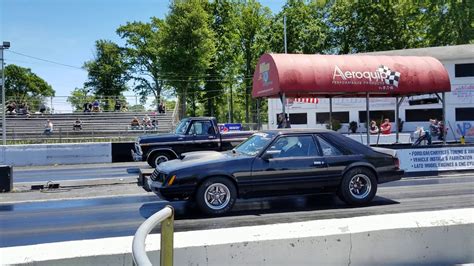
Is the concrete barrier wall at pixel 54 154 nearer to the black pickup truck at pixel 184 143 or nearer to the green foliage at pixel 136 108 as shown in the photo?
the black pickup truck at pixel 184 143

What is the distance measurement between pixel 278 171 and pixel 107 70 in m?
64.1

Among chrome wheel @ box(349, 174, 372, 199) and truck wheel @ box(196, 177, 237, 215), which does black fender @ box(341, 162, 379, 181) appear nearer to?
chrome wheel @ box(349, 174, 372, 199)

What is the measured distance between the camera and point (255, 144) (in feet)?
28.7

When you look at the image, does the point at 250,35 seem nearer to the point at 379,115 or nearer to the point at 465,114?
the point at 379,115

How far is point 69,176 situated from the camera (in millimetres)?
14781

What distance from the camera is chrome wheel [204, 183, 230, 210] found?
313 inches

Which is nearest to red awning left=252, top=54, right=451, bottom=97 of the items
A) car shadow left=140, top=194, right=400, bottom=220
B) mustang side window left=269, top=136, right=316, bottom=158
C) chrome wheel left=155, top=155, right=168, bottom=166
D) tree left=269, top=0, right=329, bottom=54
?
chrome wheel left=155, top=155, right=168, bottom=166

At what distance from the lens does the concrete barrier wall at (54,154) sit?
1984 cm

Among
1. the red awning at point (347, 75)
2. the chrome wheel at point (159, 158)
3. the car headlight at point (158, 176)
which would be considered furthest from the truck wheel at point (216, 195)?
the chrome wheel at point (159, 158)

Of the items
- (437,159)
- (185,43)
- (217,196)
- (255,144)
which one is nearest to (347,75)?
(437,159)

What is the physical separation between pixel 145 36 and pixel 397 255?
68.8 meters

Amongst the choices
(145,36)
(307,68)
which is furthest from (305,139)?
(145,36)

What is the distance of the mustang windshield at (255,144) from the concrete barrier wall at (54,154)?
43.8ft

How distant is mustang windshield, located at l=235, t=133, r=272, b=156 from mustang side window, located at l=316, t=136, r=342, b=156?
3.36 ft
